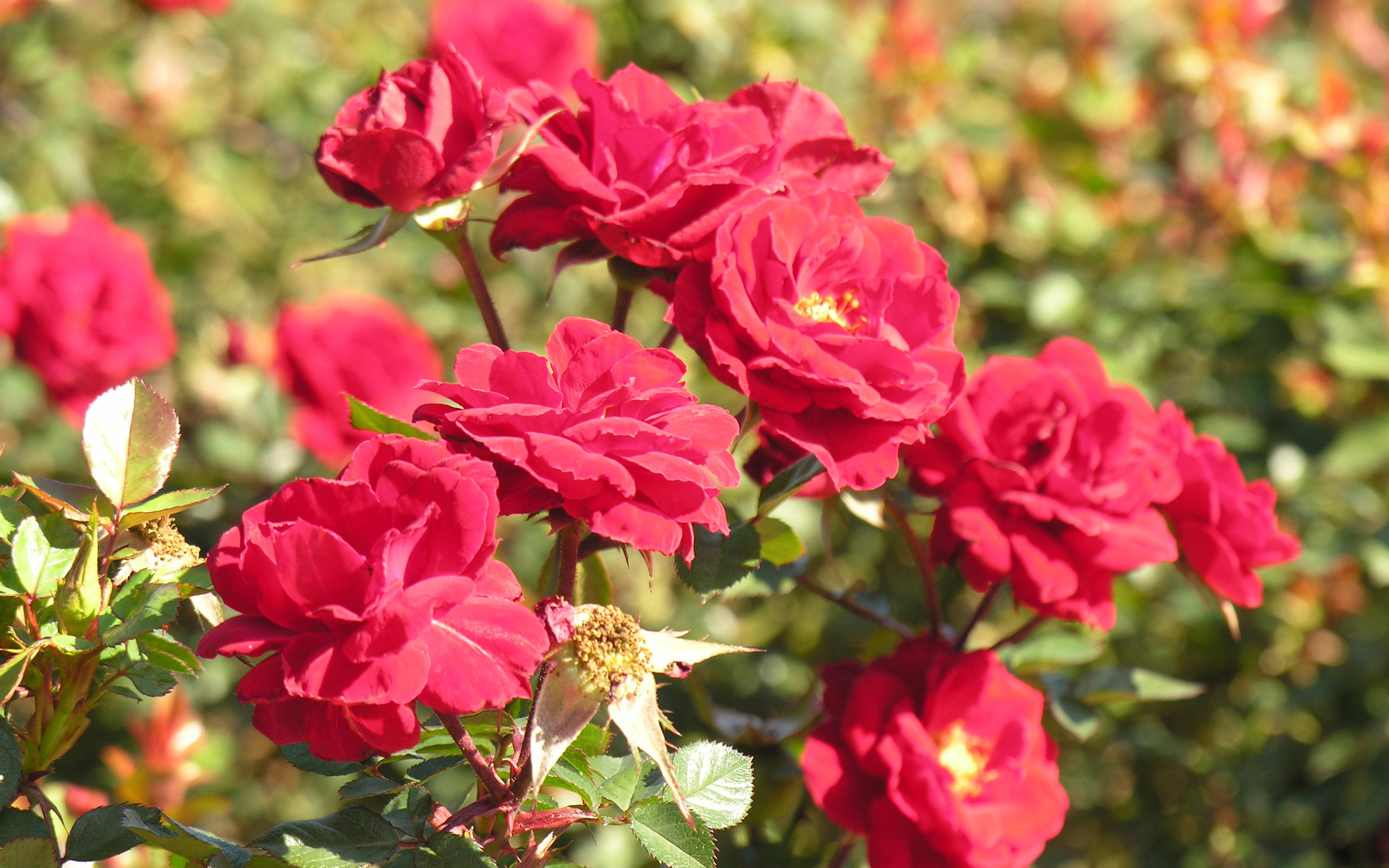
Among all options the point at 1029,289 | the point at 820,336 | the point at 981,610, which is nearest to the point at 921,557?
the point at 981,610

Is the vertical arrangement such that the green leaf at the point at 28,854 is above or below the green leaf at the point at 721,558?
below

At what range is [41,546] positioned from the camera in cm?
60

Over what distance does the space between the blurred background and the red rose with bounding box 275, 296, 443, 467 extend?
0.17 ft

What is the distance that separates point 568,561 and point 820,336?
0.19m

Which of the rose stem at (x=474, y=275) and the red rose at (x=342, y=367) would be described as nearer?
the rose stem at (x=474, y=275)

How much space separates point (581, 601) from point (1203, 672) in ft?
4.93

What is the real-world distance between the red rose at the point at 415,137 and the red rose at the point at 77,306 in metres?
0.99

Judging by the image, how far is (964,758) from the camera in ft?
2.65

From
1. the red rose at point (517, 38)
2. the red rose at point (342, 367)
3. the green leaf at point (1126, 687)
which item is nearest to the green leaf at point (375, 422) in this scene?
the green leaf at point (1126, 687)

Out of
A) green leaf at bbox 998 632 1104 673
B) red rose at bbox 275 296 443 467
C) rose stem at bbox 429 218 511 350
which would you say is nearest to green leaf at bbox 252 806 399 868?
rose stem at bbox 429 218 511 350

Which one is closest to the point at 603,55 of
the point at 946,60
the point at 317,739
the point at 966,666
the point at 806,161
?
the point at 946,60

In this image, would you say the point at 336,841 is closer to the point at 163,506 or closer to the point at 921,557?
the point at 163,506

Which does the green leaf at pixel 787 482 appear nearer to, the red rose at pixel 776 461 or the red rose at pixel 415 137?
the red rose at pixel 776 461

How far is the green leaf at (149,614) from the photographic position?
562 mm
